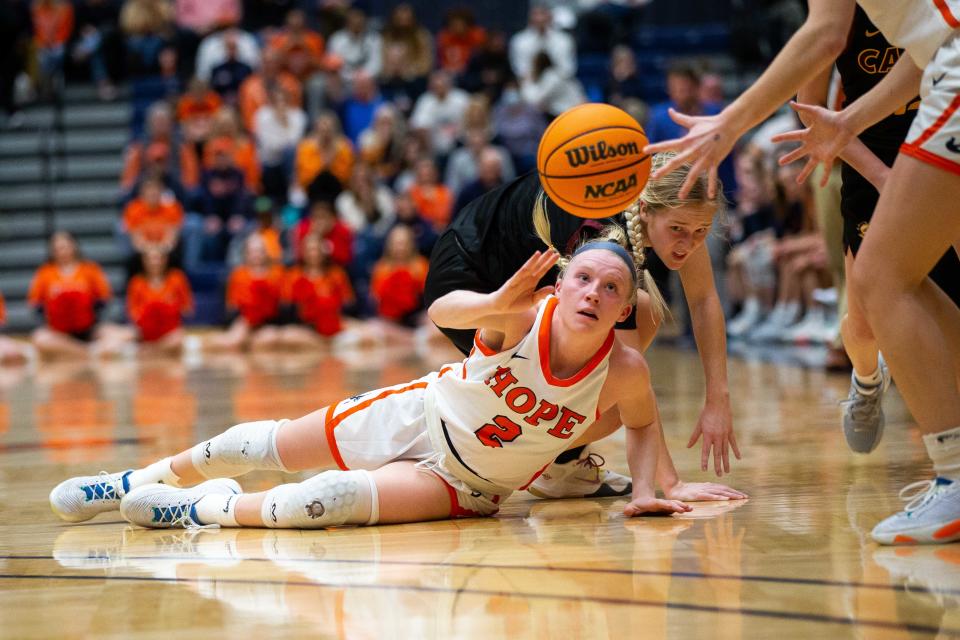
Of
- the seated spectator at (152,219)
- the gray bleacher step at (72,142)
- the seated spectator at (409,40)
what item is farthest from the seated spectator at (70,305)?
the seated spectator at (409,40)

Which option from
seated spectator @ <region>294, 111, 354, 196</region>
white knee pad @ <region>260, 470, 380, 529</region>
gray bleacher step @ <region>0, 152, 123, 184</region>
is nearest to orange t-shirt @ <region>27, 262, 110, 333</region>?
seated spectator @ <region>294, 111, 354, 196</region>

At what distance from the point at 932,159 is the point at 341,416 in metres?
1.73

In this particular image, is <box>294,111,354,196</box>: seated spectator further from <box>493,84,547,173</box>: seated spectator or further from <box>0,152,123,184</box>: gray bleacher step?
<box>0,152,123,184</box>: gray bleacher step

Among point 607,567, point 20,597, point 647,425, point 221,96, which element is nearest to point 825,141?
point 647,425

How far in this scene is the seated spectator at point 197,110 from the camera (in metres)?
13.4

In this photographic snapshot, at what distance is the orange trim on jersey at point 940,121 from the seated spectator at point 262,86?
1164cm

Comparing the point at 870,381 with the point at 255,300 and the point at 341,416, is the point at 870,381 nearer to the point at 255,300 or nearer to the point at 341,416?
the point at 341,416

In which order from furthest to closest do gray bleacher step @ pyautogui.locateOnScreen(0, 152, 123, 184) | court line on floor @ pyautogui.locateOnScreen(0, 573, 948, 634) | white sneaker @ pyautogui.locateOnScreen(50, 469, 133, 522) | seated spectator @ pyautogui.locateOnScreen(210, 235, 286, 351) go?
gray bleacher step @ pyautogui.locateOnScreen(0, 152, 123, 184) → seated spectator @ pyautogui.locateOnScreen(210, 235, 286, 351) → white sneaker @ pyautogui.locateOnScreen(50, 469, 133, 522) → court line on floor @ pyautogui.locateOnScreen(0, 573, 948, 634)

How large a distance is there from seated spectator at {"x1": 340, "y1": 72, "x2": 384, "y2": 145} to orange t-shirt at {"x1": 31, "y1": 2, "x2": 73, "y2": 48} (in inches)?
158

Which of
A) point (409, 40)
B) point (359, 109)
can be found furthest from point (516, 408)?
point (409, 40)

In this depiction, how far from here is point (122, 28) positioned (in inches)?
591

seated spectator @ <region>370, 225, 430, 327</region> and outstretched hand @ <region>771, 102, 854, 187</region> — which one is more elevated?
seated spectator @ <region>370, 225, 430, 327</region>

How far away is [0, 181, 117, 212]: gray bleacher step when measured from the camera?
46.9ft

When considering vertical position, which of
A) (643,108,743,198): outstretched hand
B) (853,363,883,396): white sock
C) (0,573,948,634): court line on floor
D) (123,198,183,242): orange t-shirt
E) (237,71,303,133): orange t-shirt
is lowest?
(0,573,948,634): court line on floor
